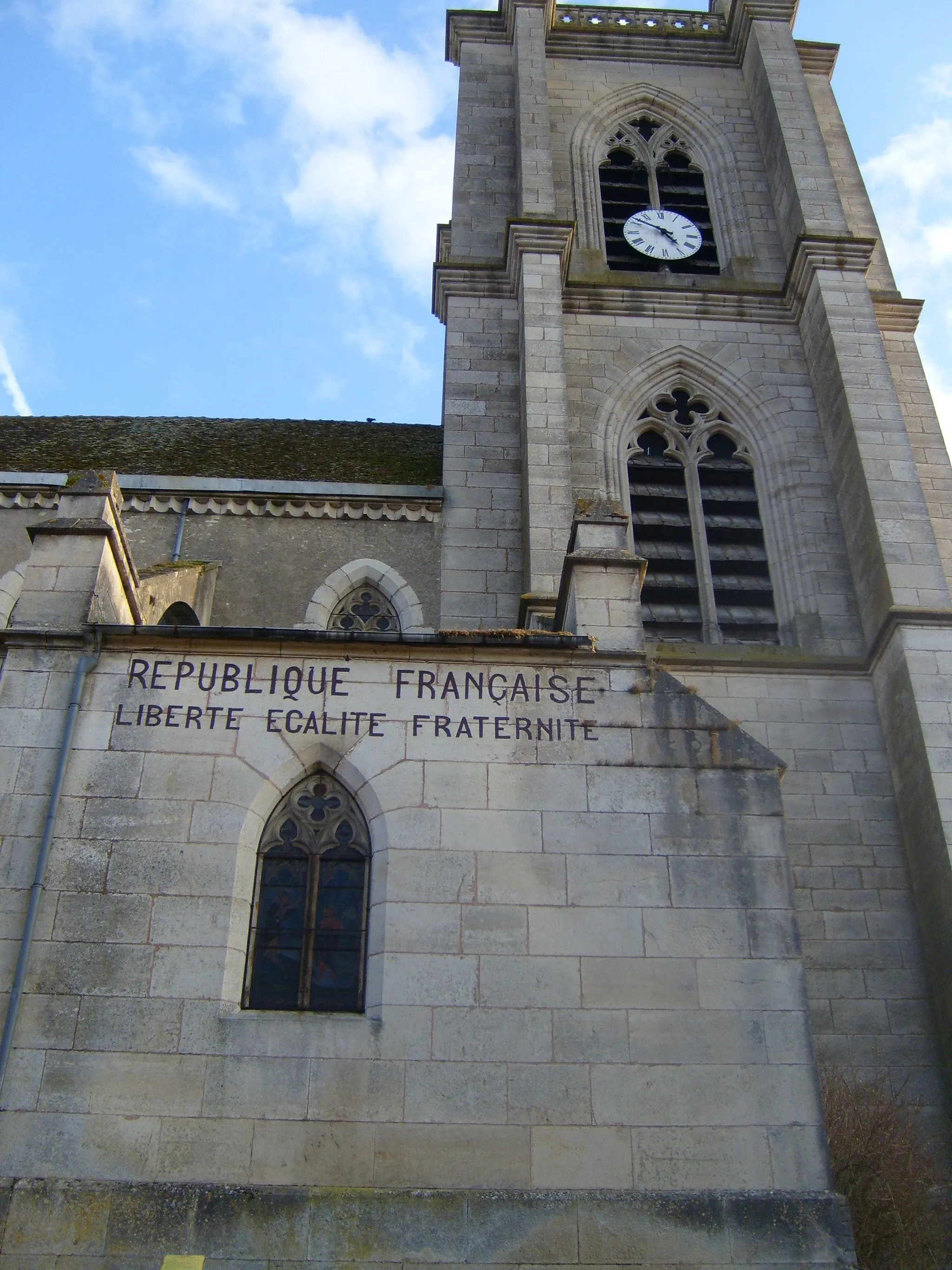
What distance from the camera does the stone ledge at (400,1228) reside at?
22.4ft

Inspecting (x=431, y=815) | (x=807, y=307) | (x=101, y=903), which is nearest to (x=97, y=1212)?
(x=101, y=903)

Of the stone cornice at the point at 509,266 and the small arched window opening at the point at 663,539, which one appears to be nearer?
the small arched window opening at the point at 663,539

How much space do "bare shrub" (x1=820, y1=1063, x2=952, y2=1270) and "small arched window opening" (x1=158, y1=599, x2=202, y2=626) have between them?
7800mm

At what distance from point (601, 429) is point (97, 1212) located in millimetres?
11060

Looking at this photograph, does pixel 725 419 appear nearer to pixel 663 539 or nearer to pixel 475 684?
pixel 663 539

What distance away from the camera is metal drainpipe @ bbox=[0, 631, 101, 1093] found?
745 cm

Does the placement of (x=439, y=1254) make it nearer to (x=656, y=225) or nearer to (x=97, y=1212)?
(x=97, y=1212)

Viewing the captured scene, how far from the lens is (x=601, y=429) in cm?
1562

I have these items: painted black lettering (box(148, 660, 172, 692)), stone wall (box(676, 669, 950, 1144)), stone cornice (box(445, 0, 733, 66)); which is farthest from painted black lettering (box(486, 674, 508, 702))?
stone cornice (box(445, 0, 733, 66))

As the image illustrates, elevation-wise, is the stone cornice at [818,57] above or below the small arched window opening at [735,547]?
above

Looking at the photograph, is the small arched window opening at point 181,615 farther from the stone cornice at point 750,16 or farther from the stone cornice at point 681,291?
the stone cornice at point 750,16

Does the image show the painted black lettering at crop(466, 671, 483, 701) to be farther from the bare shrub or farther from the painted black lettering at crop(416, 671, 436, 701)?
the bare shrub

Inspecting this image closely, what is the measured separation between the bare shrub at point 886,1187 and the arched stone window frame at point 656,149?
12.4m

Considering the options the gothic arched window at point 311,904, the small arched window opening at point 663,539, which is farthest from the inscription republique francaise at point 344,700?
the small arched window opening at point 663,539
